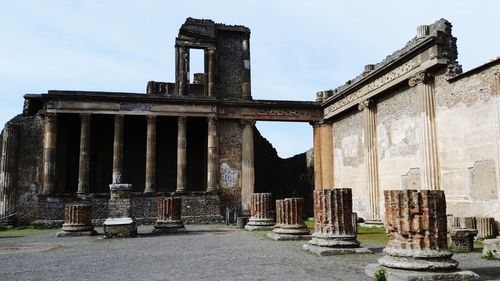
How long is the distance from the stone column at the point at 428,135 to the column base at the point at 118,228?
8.87m

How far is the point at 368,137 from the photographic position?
1695cm

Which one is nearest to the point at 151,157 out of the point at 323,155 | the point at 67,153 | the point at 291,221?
the point at 67,153

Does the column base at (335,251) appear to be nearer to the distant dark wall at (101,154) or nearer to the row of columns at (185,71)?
the row of columns at (185,71)

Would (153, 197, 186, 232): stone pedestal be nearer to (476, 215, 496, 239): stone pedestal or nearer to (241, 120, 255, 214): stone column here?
(241, 120, 255, 214): stone column

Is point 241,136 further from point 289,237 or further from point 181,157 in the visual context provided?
point 289,237

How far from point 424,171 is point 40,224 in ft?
47.6

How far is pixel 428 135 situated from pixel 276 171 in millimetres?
15126

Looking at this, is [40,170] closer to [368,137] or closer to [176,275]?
[368,137]

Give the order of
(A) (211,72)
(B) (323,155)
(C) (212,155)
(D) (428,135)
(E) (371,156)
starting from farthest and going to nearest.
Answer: (A) (211,72) → (B) (323,155) → (C) (212,155) → (E) (371,156) → (D) (428,135)

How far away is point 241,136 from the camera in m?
20.9

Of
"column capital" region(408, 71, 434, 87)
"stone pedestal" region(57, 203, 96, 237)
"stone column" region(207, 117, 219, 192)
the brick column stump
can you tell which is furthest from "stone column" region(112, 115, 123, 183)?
the brick column stump

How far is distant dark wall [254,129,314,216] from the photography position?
88.8 ft

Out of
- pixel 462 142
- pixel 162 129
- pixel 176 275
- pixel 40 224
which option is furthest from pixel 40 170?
pixel 462 142

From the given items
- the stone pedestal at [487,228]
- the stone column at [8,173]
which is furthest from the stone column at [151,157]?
the stone pedestal at [487,228]
